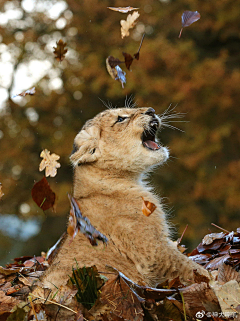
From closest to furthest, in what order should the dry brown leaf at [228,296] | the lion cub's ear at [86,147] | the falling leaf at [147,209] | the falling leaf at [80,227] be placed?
1. the dry brown leaf at [228,296]
2. the falling leaf at [80,227]
3. the falling leaf at [147,209]
4. the lion cub's ear at [86,147]

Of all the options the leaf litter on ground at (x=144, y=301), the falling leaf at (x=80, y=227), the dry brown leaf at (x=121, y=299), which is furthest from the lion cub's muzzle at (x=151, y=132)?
the dry brown leaf at (x=121, y=299)

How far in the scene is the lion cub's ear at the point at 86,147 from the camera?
417cm

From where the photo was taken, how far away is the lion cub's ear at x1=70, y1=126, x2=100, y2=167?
4172 millimetres

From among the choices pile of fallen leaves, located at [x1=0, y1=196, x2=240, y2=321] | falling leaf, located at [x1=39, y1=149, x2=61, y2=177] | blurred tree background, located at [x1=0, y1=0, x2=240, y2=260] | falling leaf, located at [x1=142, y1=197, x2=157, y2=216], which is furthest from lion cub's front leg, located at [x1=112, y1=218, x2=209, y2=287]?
blurred tree background, located at [x1=0, y1=0, x2=240, y2=260]

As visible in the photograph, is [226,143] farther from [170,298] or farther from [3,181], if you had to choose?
[170,298]

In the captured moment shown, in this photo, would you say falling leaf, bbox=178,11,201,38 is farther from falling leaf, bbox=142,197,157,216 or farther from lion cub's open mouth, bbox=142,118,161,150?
falling leaf, bbox=142,197,157,216

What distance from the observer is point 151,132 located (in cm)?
452

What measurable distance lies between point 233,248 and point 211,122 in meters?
7.63

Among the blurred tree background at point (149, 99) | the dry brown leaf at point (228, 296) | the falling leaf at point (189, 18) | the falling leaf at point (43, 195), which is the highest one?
the falling leaf at point (189, 18)

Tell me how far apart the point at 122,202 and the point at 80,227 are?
866 millimetres

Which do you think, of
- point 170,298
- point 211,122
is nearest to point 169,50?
point 211,122

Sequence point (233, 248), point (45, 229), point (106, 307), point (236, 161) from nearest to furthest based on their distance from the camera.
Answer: point (106, 307), point (233, 248), point (236, 161), point (45, 229)

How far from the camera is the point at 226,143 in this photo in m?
11.7

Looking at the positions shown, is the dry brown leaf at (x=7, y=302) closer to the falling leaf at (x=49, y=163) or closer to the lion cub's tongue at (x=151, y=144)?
the falling leaf at (x=49, y=163)
